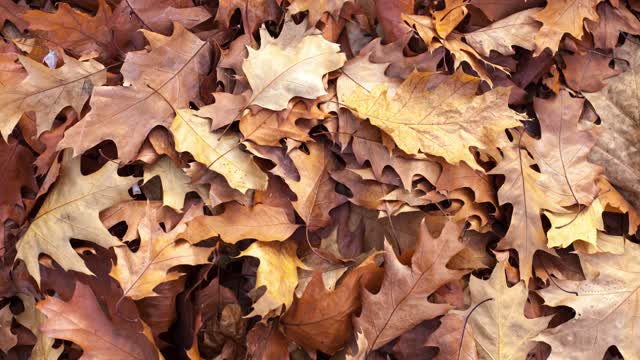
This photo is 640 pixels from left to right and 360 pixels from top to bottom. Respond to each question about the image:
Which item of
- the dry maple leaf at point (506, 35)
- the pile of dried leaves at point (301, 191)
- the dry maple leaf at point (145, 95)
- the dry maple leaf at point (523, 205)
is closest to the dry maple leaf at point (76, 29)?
the pile of dried leaves at point (301, 191)

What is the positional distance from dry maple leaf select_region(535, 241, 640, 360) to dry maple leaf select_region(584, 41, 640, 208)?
0.18 m

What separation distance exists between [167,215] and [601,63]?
1.15m

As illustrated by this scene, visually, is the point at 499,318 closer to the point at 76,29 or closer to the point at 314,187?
the point at 314,187

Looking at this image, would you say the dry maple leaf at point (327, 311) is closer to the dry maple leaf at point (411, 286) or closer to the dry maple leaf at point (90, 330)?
the dry maple leaf at point (411, 286)

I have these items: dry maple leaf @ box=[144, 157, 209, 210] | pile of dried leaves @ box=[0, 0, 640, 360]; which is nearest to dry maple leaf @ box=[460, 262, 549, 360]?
pile of dried leaves @ box=[0, 0, 640, 360]

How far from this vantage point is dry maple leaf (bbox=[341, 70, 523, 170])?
1331 mm

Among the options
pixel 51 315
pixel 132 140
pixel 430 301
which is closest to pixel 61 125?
pixel 132 140

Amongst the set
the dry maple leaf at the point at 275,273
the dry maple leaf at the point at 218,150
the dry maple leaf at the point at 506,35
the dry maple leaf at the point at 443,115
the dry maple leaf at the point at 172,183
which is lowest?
the dry maple leaf at the point at 275,273

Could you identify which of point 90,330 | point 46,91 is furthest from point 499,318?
point 46,91

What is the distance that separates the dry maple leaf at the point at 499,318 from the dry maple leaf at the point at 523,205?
7 centimetres

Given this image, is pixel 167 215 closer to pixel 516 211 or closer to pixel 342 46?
pixel 342 46

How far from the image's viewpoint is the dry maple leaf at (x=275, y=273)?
4.10 ft

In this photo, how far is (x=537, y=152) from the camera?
144 cm

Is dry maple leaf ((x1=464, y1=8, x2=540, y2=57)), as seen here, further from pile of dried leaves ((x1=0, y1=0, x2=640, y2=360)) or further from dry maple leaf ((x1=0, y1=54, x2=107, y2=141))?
dry maple leaf ((x1=0, y1=54, x2=107, y2=141))
